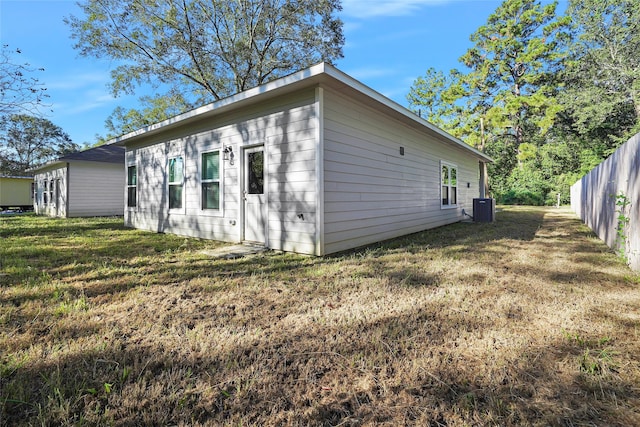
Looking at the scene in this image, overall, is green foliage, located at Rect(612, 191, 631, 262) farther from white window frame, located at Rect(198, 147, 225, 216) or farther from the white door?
the white door

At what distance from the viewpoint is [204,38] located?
1283 cm

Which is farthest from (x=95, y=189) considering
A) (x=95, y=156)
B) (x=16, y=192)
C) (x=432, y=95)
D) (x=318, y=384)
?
(x=432, y=95)

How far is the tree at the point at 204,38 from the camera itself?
1159cm

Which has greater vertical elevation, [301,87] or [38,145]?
[38,145]

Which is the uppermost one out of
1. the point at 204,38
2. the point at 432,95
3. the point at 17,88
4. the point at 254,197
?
the point at 432,95

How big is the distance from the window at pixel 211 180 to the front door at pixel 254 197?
0.93m

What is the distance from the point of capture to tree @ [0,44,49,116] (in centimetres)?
560

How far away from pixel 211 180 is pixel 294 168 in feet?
8.12

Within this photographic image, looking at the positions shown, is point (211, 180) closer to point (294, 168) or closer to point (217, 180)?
point (217, 180)

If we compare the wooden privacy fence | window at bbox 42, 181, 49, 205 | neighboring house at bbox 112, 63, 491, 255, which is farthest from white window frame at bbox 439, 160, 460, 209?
window at bbox 42, 181, 49, 205

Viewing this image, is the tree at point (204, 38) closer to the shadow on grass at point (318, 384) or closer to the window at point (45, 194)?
the window at point (45, 194)

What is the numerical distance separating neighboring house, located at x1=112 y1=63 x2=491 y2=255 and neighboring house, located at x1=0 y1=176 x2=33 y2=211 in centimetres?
1980

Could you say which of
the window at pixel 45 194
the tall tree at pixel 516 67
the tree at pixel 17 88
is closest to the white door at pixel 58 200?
the window at pixel 45 194

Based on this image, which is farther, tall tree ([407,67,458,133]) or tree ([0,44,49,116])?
tall tree ([407,67,458,133])
